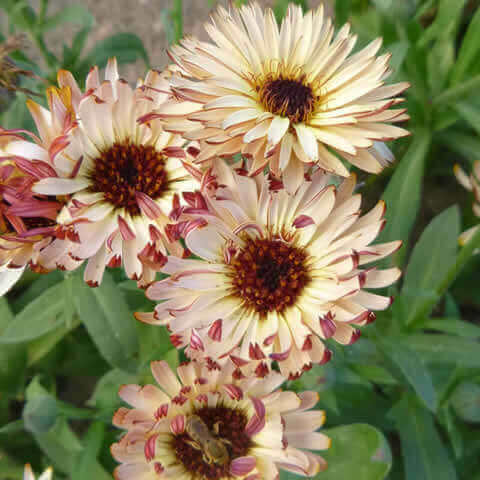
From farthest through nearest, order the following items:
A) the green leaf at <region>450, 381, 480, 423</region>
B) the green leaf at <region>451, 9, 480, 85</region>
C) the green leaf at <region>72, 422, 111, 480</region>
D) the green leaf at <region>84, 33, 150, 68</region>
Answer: the green leaf at <region>84, 33, 150, 68</region>
the green leaf at <region>451, 9, 480, 85</region>
the green leaf at <region>72, 422, 111, 480</region>
the green leaf at <region>450, 381, 480, 423</region>

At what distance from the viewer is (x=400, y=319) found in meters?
1.30

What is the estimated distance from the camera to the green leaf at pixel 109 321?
3.68 ft

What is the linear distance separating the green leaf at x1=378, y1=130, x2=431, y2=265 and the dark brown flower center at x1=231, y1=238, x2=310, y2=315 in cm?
49

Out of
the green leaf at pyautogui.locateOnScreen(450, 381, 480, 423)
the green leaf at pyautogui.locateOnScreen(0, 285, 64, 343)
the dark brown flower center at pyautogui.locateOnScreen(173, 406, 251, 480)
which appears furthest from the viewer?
the green leaf at pyautogui.locateOnScreen(0, 285, 64, 343)

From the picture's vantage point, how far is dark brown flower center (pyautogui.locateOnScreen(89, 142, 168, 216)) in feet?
2.89

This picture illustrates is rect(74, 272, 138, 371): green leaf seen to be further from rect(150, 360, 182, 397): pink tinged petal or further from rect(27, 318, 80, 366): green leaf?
rect(27, 318, 80, 366): green leaf

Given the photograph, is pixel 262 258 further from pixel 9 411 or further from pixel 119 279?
pixel 9 411

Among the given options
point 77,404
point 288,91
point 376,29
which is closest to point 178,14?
point 288,91

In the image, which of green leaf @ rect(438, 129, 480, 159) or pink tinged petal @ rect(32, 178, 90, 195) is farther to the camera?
green leaf @ rect(438, 129, 480, 159)

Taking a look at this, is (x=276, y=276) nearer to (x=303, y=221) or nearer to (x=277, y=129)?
(x=303, y=221)

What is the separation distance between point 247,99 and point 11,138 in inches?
14.2

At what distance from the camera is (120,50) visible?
5.36 feet

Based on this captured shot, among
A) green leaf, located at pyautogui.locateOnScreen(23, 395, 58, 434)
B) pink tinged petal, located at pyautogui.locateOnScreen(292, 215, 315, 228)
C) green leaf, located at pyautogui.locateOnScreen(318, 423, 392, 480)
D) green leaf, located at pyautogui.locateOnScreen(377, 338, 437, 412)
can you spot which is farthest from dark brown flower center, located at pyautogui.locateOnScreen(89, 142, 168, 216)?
green leaf, located at pyautogui.locateOnScreen(318, 423, 392, 480)

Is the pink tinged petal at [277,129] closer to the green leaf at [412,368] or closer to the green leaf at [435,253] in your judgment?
the green leaf at [412,368]
